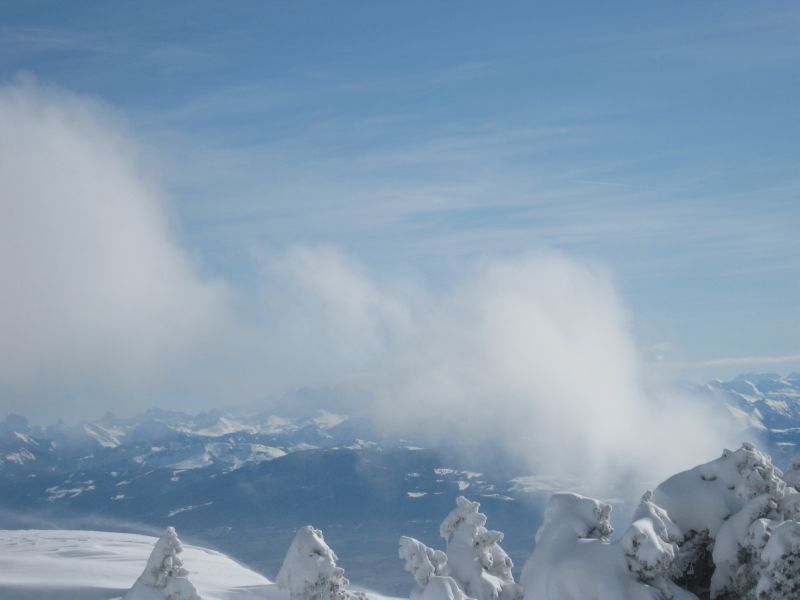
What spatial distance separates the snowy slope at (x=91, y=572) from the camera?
6825cm

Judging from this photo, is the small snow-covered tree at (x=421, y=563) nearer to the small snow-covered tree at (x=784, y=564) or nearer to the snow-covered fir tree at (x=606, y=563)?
the snow-covered fir tree at (x=606, y=563)

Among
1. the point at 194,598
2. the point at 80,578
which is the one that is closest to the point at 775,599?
Result: the point at 194,598

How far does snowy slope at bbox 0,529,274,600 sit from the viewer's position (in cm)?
6825

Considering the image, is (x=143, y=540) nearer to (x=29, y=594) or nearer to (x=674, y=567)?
(x=29, y=594)

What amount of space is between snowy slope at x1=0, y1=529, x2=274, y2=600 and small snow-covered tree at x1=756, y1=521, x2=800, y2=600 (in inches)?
1504

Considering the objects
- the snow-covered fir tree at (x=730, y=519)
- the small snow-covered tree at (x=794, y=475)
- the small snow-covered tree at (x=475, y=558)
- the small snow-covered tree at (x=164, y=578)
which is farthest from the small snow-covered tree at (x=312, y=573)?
the small snow-covered tree at (x=794, y=475)

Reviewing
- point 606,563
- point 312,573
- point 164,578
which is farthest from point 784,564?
point 164,578

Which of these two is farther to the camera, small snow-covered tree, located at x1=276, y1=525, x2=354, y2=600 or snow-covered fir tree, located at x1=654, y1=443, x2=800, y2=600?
small snow-covered tree, located at x1=276, y1=525, x2=354, y2=600

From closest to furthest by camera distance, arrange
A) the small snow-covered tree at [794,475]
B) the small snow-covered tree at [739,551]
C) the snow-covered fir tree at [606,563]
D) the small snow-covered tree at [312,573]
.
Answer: the snow-covered fir tree at [606,563] < the small snow-covered tree at [739,551] < the small snow-covered tree at [794,475] < the small snow-covered tree at [312,573]

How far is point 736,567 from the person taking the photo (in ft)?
108

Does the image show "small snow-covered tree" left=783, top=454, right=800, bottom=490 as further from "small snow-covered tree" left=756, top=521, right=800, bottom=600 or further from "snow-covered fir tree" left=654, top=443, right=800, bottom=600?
"small snow-covered tree" left=756, top=521, right=800, bottom=600

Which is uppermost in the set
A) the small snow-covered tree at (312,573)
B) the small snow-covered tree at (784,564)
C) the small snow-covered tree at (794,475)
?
the small snow-covered tree at (794,475)

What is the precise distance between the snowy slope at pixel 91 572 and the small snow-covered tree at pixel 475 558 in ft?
55.6

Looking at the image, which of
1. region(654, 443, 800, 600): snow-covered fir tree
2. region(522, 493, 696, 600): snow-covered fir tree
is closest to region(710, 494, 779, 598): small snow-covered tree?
region(654, 443, 800, 600): snow-covered fir tree
